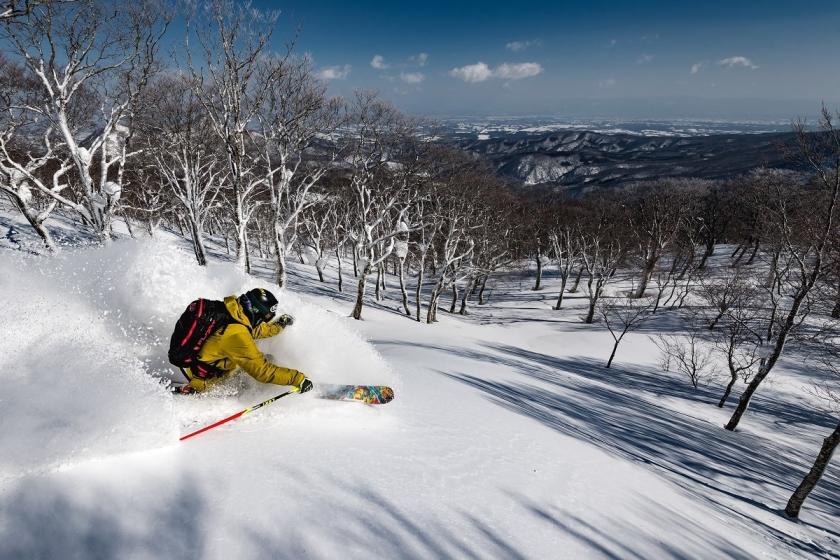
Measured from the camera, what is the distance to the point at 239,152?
11.2 metres

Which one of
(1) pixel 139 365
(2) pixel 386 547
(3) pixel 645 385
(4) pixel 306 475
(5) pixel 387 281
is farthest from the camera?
(5) pixel 387 281

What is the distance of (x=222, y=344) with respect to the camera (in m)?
3.99

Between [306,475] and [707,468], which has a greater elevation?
[306,475]

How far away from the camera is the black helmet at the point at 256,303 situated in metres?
4.23

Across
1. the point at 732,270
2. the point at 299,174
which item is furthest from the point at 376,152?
the point at 732,270

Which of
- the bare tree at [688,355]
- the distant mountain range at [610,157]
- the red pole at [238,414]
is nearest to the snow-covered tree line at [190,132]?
the red pole at [238,414]

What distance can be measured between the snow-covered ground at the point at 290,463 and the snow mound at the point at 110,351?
1 cm

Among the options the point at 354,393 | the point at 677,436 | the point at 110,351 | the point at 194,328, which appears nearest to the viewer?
the point at 110,351

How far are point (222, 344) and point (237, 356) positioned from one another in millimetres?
200

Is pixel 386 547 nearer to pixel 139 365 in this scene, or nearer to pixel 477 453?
pixel 477 453

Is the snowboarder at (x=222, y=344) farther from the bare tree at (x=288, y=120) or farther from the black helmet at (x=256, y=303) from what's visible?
the bare tree at (x=288, y=120)

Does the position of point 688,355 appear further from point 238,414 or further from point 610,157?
point 610,157

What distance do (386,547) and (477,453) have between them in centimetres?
210

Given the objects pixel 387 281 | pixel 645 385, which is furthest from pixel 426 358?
pixel 387 281
